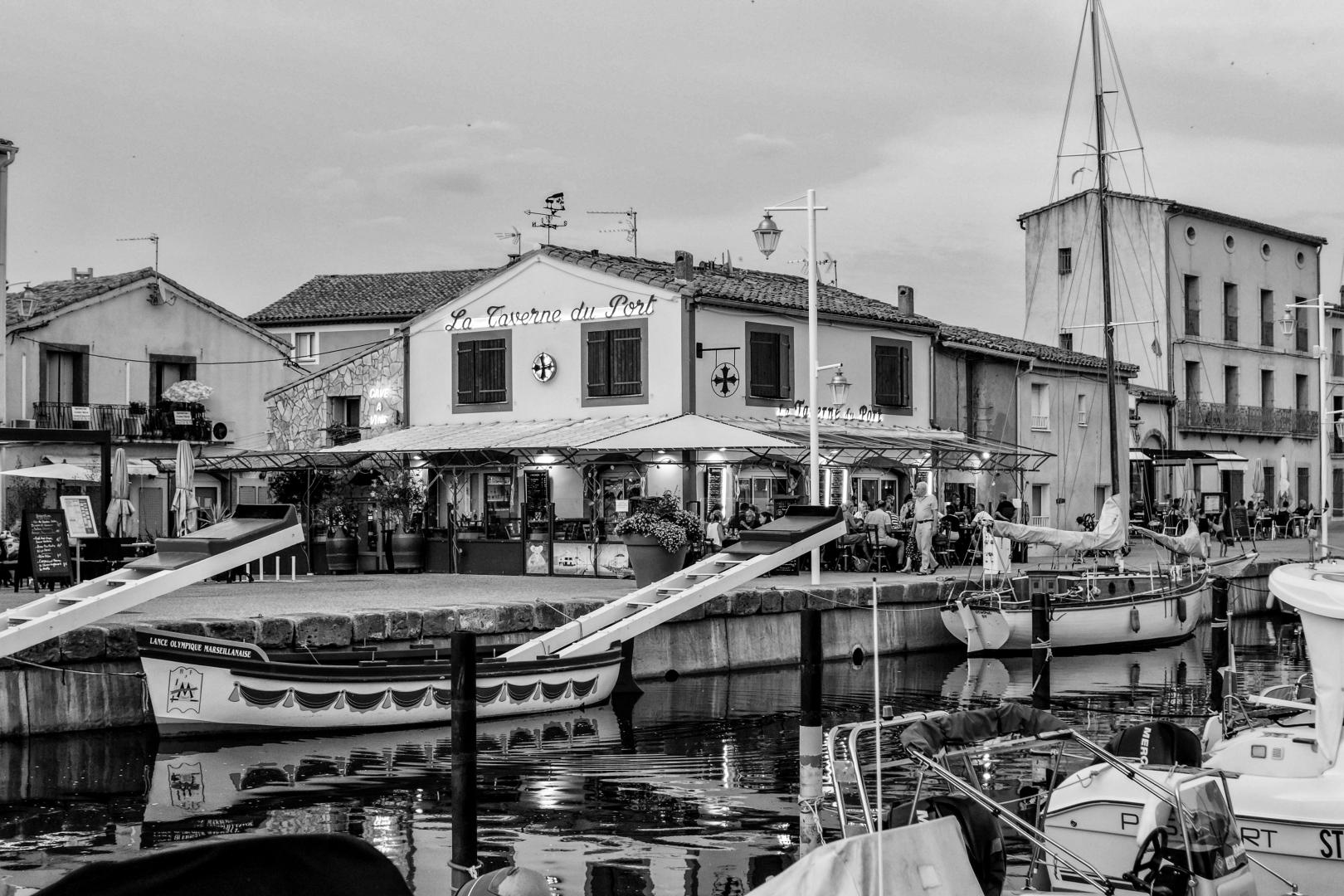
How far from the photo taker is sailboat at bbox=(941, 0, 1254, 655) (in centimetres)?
2405

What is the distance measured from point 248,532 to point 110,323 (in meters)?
27.3

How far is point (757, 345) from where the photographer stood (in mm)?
31109

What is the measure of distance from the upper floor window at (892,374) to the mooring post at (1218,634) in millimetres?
15160

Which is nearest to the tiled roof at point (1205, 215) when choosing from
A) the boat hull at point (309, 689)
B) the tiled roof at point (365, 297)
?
the tiled roof at point (365, 297)

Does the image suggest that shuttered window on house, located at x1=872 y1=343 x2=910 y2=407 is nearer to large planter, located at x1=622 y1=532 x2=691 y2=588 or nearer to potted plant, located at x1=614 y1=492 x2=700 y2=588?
potted plant, located at x1=614 y1=492 x2=700 y2=588

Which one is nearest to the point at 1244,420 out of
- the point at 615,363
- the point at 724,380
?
the point at 724,380

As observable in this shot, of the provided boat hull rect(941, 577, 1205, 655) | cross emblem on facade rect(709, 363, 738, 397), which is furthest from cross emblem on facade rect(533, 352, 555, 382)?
boat hull rect(941, 577, 1205, 655)

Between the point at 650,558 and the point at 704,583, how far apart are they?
410 cm

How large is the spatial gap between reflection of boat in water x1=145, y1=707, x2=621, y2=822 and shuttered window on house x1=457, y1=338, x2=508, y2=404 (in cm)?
Answer: 1571

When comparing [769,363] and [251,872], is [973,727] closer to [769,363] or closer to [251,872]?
[251,872]

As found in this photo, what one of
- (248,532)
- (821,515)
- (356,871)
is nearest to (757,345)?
(821,515)

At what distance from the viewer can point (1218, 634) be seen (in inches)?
688

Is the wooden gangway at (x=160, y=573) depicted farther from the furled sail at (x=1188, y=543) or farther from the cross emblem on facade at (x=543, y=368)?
the furled sail at (x=1188, y=543)

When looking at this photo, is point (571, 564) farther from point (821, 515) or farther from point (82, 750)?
point (82, 750)
